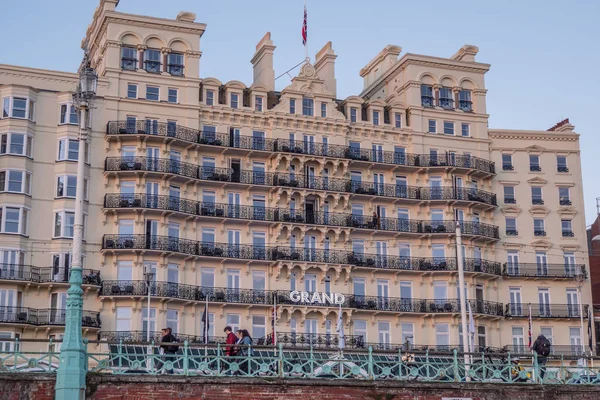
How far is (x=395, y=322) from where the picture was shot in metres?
73.7

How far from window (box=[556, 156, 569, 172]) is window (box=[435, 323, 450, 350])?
1726 centimetres

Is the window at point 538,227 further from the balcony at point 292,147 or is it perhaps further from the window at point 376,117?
the window at point 376,117

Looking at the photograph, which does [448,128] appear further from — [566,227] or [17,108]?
[17,108]

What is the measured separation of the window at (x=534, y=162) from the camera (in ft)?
267

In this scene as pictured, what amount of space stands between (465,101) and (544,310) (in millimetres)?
17485

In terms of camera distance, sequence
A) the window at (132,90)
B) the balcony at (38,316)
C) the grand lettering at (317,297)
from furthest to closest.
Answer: the grand lettering at (317,297), the window at (132,90), the balcony at (38,316)

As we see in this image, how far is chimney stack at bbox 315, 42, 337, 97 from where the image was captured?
264 feet

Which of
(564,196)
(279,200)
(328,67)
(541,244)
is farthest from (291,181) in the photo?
(564,196)

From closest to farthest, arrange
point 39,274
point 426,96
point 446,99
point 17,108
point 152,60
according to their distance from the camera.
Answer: point 39,274 < point 17,108 < point 152,60 < point 426,96 < point 446,99

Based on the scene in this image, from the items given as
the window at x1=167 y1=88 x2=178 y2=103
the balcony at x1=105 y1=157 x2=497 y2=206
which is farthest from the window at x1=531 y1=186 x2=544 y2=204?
the window at x1=167 y1=88 x2=178 y2=103

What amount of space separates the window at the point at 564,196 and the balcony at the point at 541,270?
5147 mm

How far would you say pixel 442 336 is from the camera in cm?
7406

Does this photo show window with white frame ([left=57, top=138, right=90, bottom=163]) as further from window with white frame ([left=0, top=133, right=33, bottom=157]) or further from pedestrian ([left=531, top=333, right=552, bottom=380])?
pedestrian ([left=531, top=333, right=552, bottom=380])

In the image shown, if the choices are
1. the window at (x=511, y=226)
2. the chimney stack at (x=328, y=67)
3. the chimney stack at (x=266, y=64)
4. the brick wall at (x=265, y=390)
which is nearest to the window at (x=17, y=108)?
the chimney stack at (x=266, y=64)
